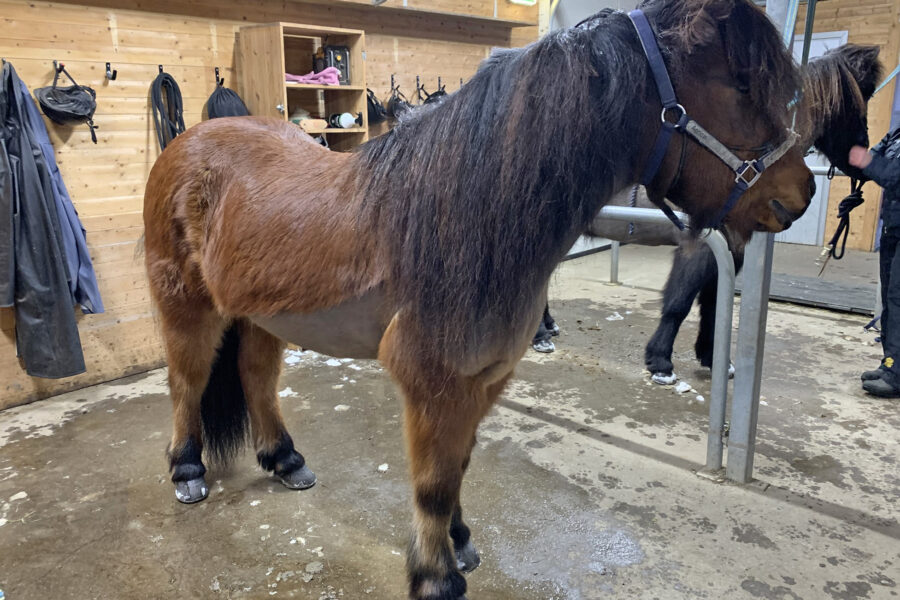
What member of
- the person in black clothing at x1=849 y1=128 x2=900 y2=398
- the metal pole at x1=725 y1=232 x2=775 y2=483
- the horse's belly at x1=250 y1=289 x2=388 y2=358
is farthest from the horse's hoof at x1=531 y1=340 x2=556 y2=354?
the horse's belly at x1=250 y1=289 x2=388 y2=358

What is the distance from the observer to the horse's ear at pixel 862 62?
2844 millimetres

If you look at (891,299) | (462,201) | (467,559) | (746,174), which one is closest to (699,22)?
(746,174)

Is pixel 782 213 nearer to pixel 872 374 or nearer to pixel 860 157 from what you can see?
pixel 860 157

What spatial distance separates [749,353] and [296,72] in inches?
129

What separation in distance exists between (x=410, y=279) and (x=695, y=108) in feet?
2.20

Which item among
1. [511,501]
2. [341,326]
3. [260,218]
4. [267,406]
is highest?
[260,218]

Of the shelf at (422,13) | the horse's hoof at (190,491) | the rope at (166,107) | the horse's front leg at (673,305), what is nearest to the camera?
the horse's hoof at (190,491)

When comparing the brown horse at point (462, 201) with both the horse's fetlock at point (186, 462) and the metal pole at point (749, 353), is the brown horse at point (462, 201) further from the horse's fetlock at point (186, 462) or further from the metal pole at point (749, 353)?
the metal pole at point (749, 353)

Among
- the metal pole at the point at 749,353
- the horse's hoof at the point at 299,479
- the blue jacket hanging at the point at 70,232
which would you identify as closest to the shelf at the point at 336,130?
the blue jacket hanging at the point at 70,232

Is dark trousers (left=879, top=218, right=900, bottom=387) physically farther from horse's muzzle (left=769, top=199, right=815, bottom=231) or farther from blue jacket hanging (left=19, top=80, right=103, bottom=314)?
blue jacket hanging (left=19, top=80, right=103, bottom=314)

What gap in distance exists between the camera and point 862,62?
2.84m

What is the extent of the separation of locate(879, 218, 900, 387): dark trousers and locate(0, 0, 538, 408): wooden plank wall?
12.0ft

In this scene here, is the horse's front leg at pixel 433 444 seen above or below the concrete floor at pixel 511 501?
above

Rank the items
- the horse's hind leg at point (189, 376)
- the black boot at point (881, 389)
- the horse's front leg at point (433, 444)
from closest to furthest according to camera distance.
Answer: the horse's front leg at point (433, 444)
the horse's hind leg at point (189, 376)
the black boot at point (881, 389)
